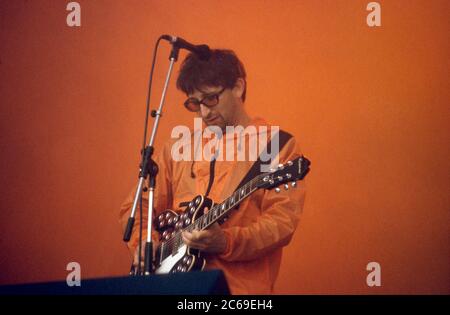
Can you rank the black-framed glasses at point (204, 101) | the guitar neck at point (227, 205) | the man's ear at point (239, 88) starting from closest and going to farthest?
the guitar neck at point (227, 205) → the black-framed glasses at point (204, 101) → the man's ear at point (239, 88)

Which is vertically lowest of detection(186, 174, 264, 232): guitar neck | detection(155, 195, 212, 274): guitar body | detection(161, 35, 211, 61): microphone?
detection(155, 195, 212, 274): guitar body

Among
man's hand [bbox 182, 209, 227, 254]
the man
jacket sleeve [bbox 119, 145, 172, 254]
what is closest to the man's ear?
the man

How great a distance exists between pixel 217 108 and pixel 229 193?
41 centimetres

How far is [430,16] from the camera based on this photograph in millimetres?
3123

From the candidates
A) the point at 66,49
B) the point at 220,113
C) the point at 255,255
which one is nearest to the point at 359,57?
the point at 220,113

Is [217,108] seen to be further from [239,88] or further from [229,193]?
[229,193]

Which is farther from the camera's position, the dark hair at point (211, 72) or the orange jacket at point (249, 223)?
the dark hair at point (211, 72)

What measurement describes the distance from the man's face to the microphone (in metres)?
0.21

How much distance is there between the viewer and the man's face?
2.82 meters

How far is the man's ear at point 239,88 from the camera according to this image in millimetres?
2898

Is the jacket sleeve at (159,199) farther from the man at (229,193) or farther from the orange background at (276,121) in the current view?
the orange background at (276,121)

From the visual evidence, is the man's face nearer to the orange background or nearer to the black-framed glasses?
the black-framed glasses

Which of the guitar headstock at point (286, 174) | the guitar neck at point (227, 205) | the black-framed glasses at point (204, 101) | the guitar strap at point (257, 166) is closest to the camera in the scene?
the guitar headstock at point (286, 174)

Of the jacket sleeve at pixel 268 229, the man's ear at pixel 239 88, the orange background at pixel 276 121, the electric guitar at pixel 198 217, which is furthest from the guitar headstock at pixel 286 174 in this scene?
the orange background at pixel 276 121
